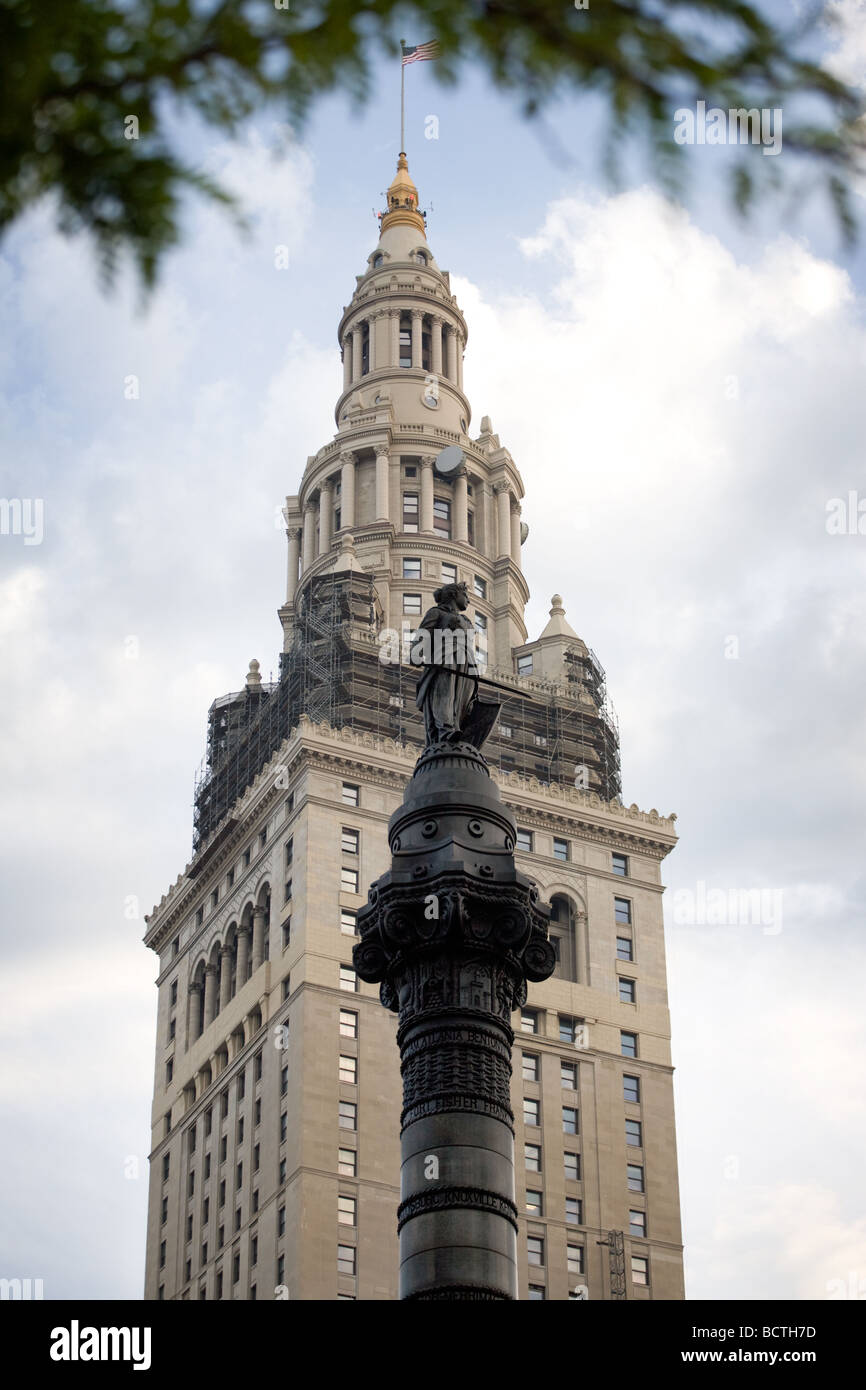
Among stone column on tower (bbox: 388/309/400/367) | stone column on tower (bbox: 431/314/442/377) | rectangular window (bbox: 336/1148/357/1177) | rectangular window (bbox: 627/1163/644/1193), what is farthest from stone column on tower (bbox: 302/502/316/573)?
rectangular window (bbox: 336/1148/357/1177)

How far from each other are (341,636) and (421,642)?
252 ft

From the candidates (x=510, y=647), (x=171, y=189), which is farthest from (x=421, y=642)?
(x=510, y=647)

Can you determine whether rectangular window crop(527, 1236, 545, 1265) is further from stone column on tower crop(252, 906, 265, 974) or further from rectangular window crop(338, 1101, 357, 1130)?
stone column on tower crop(252, 906, 265, 974)

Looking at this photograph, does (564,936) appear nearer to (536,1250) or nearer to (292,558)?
(536,1250)

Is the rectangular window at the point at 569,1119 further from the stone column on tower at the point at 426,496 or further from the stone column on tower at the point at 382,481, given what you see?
the stone column on tower at the point at 426,496

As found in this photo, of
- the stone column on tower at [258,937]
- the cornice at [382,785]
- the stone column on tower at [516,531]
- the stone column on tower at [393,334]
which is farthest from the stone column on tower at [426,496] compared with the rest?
the stone column on tower at [258,937]

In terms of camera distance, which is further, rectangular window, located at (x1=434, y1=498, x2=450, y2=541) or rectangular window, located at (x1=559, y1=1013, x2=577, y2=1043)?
rectangular window, located at (x1=434, y1=498, x2=450, y2=541)

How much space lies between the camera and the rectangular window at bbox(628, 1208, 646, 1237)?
97.2 meters

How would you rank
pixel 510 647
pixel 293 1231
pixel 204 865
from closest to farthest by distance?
pixel 293 1231, pixel 204 865, pixel 510 647

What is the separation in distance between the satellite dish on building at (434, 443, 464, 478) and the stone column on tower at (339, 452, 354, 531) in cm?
531

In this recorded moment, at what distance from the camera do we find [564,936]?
348 ft

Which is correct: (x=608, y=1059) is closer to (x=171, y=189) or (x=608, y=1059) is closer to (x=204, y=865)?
(x=204, y=865)

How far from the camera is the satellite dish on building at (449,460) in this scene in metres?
123
